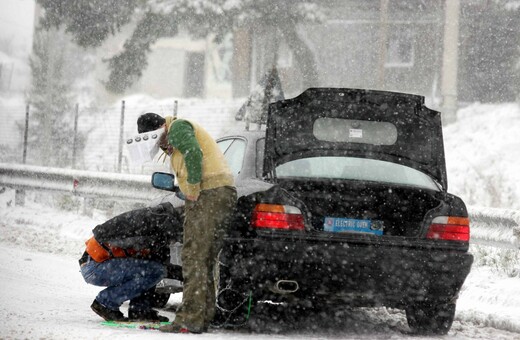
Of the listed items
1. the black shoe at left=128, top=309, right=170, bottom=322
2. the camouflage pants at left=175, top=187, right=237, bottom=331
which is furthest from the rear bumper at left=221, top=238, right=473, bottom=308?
the black shoe at left=128, top=309, right=170, bottom=322

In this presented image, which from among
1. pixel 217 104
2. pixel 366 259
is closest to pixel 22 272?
pixel 366 259

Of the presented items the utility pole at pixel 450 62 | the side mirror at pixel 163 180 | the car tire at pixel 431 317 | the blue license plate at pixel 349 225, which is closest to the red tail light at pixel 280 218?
the blue license plate at pixel 349 225

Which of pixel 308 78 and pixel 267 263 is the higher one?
pixel 308 78

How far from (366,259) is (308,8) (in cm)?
1934

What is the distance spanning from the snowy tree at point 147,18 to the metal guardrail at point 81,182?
8.95m

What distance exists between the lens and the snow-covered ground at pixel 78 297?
618 cm

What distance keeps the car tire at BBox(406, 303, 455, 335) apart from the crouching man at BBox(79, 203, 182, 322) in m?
1.83

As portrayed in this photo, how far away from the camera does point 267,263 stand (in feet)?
19.4

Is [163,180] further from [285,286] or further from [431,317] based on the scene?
[431,317]

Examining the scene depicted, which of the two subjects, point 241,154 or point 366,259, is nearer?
point 366,259

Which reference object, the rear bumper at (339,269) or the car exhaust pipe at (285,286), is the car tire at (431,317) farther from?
the car exhaust pipe at (285,286)

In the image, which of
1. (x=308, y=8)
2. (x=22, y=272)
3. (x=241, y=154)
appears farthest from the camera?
(x=308, y=8)

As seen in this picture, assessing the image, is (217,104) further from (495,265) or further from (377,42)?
(495,265)

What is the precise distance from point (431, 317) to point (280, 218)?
4.71 ft
